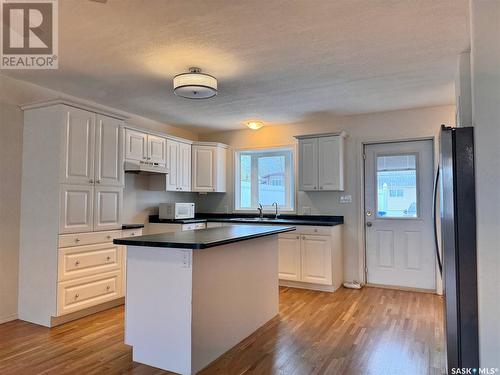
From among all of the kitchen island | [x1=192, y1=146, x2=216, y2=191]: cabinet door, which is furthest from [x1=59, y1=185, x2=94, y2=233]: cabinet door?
[x1=192, y1=146, x2=216, y2=191]: cabinet door

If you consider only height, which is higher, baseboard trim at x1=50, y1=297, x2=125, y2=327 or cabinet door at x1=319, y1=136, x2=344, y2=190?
cabinet door at x1=319, y1=136, x2=344, y2=190

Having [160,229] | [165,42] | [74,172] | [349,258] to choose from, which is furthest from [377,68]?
[160,229]

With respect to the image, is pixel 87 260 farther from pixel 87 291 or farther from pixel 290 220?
pixel 290 220

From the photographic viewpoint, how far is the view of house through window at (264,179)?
539 cm

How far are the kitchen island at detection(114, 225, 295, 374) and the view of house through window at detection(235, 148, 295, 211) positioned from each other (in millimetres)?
2705

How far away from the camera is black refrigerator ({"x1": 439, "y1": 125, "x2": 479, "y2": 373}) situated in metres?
1.68

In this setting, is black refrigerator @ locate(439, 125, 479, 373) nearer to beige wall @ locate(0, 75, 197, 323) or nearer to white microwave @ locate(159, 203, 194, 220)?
beige wall @ locate(0, 75, 197, 323)

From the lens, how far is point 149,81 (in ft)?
11.3

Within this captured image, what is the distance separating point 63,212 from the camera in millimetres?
3180

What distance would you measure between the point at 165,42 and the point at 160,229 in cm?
291

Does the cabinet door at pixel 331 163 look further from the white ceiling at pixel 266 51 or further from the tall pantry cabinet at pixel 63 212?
the tall pantry cabinet at pixel 63 212

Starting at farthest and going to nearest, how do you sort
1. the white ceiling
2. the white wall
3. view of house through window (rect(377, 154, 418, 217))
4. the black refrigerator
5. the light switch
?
1. the light switch
2. view of house through window (rect(377, 154, 418, 217))
3. the white ceiling
4. the black refrigerator
5. the white wall

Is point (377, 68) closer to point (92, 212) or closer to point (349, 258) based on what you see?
point (349, 258)

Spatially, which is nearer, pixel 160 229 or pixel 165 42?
pixel 165 42
